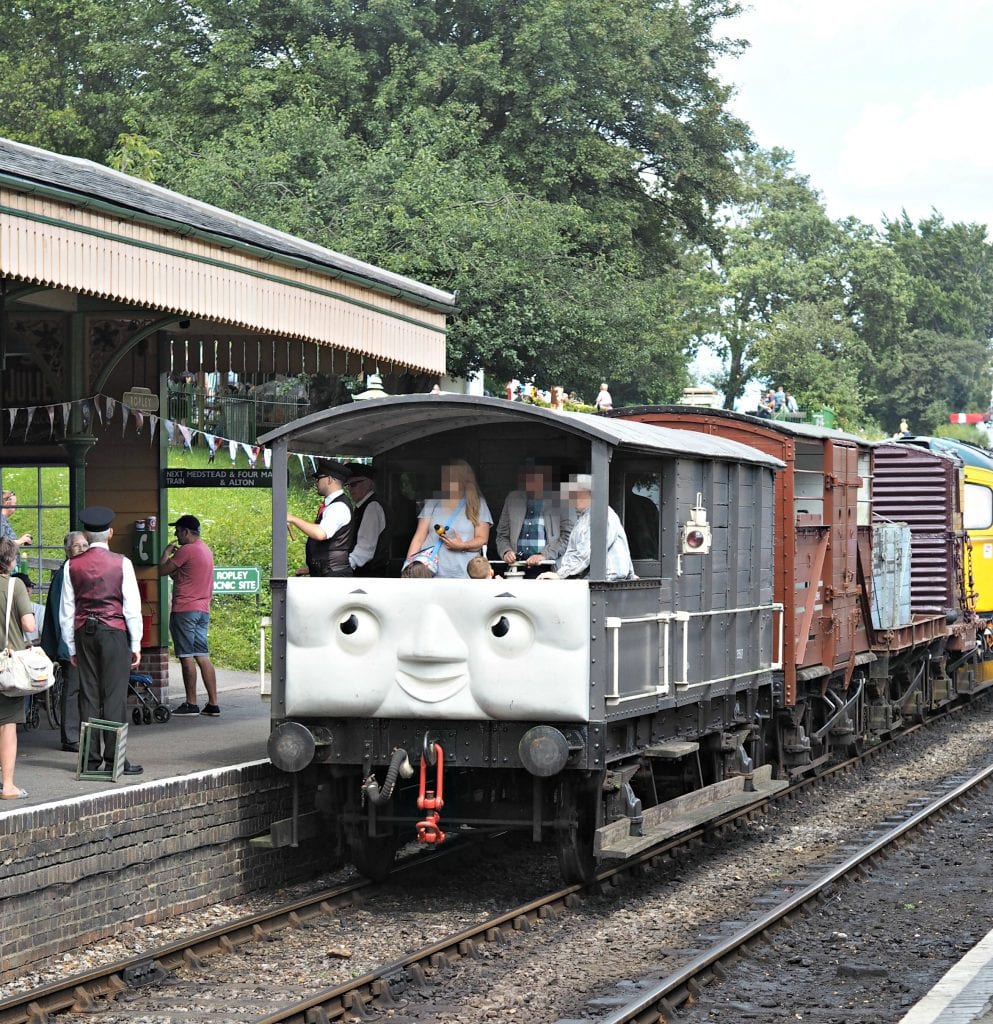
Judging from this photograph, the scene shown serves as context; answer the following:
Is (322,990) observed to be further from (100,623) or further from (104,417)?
(104,417)

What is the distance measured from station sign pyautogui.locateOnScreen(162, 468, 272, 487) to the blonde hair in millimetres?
3340

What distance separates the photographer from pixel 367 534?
1124 centimetres

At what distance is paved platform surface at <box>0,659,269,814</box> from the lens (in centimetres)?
1038

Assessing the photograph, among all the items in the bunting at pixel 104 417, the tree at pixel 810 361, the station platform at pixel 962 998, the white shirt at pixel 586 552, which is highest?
the tree at pixel 810 361

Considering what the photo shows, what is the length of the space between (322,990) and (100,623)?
A: 3.57 meters

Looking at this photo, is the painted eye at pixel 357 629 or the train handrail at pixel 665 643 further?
the painted eye at pixel 357 629

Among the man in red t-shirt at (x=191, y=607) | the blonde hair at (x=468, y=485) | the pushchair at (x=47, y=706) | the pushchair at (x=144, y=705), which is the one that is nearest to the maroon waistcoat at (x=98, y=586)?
the blonde hair at (x=468, y=485)

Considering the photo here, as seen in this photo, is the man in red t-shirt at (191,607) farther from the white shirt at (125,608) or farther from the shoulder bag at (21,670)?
the shoulder bag at (21,670)

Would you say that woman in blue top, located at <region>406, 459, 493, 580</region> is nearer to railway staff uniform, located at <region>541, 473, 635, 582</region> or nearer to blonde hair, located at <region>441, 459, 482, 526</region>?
blonde hair, located at <region>441, 459, 482, 526</region>

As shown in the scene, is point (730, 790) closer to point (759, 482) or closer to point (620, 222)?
point (759, 482)

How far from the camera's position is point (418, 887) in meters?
11.1

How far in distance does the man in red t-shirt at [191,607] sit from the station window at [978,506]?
13.5 meters

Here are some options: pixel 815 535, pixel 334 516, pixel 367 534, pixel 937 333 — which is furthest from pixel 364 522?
pixel 937 333

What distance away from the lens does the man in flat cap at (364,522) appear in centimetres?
1121
